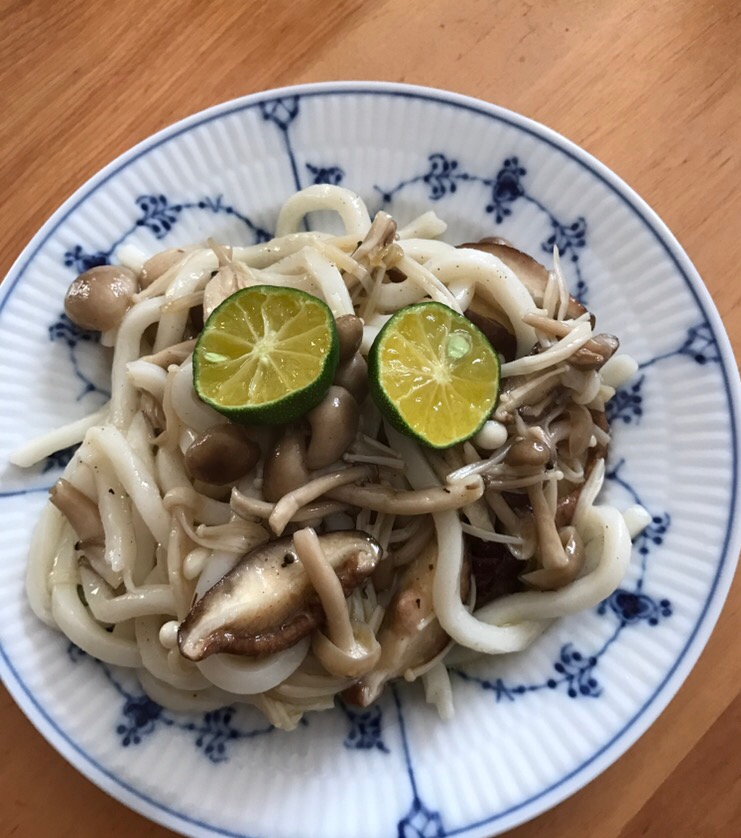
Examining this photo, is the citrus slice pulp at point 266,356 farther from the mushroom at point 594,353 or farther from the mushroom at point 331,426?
the mushroom at point 594,353

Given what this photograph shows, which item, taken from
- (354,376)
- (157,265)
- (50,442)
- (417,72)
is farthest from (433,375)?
(417,72)

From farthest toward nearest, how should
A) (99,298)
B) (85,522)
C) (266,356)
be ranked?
(99,298)
(85,522)
(266,356)

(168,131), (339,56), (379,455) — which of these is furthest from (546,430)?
(339,56)

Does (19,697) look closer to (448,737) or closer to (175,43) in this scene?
(448,737)

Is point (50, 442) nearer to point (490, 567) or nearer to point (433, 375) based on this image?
point (433, 375)

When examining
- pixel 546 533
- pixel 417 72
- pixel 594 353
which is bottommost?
pixel 546 533
